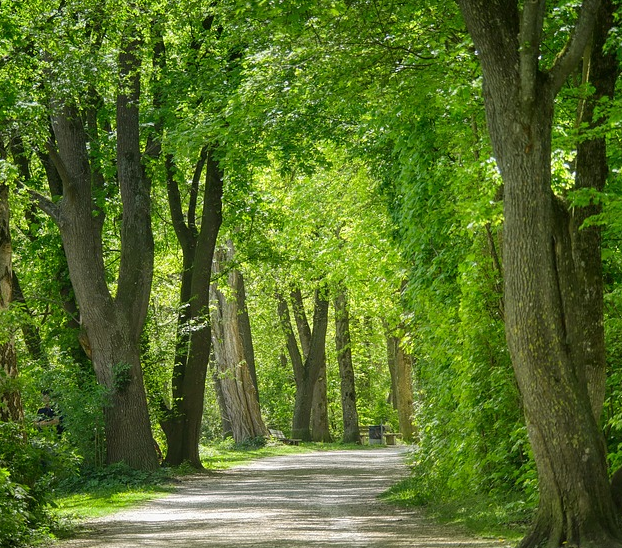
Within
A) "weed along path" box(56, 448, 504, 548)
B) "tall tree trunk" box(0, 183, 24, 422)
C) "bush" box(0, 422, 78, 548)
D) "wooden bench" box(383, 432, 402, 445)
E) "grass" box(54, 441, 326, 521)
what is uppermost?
"tall tree trunk" box(0, 183, 24, 422)

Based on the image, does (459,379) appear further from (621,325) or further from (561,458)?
(561,458)

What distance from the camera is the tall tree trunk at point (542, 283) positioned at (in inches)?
339

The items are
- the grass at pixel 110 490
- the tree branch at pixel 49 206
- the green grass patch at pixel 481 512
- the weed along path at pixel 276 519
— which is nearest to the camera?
the green grass patch at pixel 481 512

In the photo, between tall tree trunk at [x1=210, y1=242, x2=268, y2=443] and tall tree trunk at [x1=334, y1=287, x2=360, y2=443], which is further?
tall tree trunk at [x1=334, y1=287, x2=360, y2=443]

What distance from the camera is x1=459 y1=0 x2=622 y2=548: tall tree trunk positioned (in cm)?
862

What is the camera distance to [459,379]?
517 inches

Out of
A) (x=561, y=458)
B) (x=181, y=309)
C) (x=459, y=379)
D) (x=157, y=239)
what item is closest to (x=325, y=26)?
(x=459, y=379)

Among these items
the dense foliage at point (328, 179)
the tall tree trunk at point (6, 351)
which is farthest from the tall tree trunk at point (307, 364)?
the tall tree trunk at point (6, 351)

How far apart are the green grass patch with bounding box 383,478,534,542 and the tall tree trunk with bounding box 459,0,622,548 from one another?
1667 mm

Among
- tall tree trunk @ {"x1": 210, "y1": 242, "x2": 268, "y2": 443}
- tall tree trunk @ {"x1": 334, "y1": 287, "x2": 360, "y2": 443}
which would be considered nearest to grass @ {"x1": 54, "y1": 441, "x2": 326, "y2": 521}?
tall tree trunk @ {"x1": 210, "y1": 242, "x2": 268, "y2": 443}

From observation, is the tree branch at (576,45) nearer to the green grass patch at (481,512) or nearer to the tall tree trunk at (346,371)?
the green grass patch at (481,512)

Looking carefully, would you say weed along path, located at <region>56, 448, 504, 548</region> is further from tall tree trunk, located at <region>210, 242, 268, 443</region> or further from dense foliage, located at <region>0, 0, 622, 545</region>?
tall tree trunk, located at <region>210, 242, 268, 443</region>

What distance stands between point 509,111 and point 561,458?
3.06m

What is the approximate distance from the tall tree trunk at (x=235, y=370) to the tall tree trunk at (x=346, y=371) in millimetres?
5033
